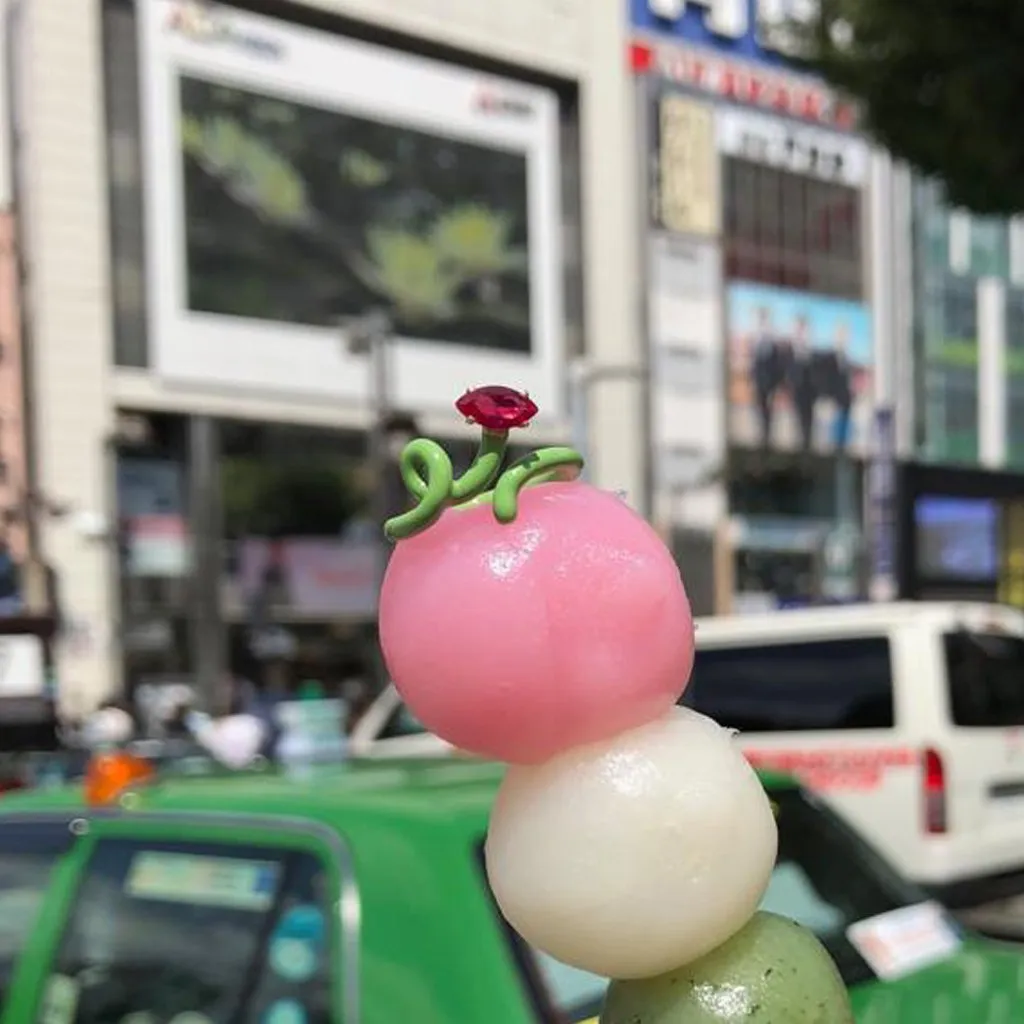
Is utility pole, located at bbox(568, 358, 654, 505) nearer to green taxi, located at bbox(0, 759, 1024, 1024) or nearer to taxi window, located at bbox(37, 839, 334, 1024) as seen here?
green taxi, located at bbox(0, 759, 1024, 1024)

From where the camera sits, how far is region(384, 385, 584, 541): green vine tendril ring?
1.36 meters

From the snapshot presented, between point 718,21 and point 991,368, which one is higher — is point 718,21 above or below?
above

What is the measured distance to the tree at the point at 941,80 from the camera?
32.3 feet

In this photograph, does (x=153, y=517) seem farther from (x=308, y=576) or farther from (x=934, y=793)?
(x=934, y=793)

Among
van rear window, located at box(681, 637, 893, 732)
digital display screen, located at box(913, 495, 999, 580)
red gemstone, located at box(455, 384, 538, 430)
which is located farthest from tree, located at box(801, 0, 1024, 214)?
digital display screen, located at box(913, 495, 999, 580)

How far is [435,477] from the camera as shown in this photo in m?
1.37

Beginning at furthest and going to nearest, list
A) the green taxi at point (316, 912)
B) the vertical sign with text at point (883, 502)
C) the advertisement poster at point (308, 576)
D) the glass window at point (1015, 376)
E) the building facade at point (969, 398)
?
the glass window at point (1015, 376) → the building facade at point (969, 398) → the vertical sign with text at point (883, 502) → the advertisement poster at point (308, 576) → the green taxi at point (316, 912)

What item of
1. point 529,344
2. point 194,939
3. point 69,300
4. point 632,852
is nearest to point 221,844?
point 194,939

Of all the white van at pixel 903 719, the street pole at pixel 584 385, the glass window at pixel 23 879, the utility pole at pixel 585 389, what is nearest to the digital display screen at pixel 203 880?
the glass window at pixel 23 879

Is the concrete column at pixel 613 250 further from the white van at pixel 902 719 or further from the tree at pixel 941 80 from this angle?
the white van at pixel 902 719

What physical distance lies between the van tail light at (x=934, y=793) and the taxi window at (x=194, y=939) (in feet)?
19.0

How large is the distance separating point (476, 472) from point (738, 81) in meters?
31.4

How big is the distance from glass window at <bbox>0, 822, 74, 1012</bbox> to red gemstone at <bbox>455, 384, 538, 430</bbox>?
1926 mm

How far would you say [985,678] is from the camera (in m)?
7.88
